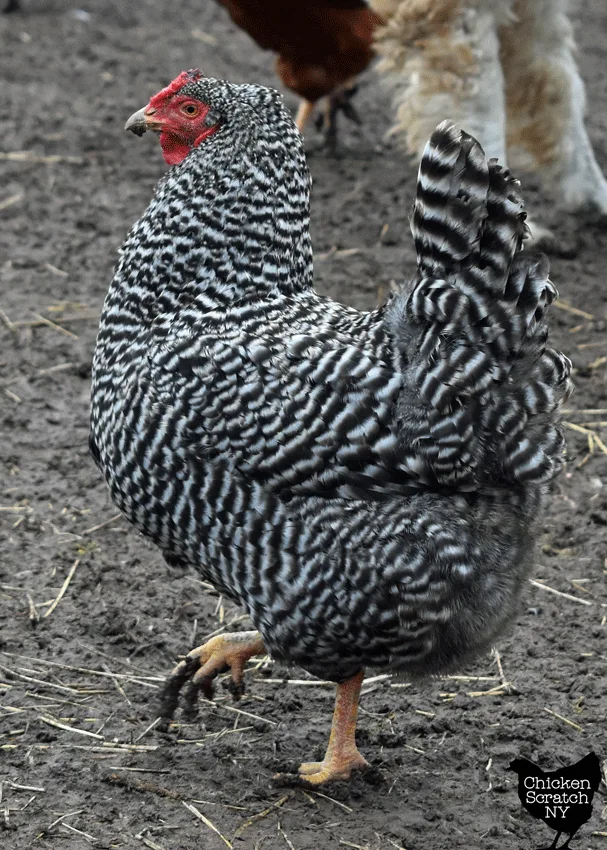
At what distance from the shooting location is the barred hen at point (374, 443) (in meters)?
3.06

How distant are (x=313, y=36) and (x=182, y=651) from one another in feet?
16.3

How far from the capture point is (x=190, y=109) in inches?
141

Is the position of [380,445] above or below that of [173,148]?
below

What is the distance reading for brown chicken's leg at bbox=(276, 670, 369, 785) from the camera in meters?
3.42

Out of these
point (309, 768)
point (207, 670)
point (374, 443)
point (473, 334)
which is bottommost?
point (309, 768)

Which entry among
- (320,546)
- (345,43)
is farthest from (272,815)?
(345,43)

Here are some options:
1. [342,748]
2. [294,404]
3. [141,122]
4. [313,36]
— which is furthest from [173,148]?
[313,36]

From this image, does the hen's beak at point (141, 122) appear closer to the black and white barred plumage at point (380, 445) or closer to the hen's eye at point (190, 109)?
the hen's eye at point (190, 109)

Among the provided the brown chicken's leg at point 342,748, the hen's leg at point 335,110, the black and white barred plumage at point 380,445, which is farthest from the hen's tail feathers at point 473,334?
the hen's leg at point 335,110

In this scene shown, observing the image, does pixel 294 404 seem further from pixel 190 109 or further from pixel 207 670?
pixel 190 109

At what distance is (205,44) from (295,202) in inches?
287

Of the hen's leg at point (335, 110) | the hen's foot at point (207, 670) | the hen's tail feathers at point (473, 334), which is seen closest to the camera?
the hen's tail feathers at point (473, 334)

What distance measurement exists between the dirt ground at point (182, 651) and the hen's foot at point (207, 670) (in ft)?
0.44

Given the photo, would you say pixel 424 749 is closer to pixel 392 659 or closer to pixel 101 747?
pixel 392 659
